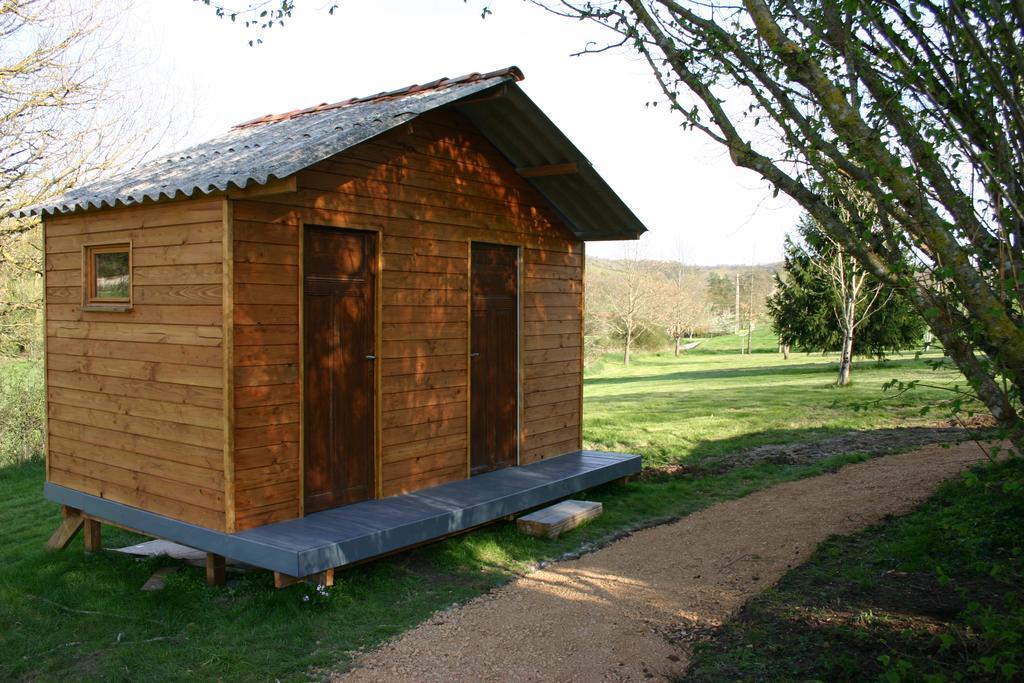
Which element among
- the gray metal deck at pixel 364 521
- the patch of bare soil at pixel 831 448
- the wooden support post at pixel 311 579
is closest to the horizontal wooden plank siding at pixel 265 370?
the gray metal deck at pixel 364 521

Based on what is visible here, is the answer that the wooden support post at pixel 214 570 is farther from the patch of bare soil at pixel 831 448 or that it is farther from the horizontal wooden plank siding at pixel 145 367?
the patch of bare soil at pixel 831 448

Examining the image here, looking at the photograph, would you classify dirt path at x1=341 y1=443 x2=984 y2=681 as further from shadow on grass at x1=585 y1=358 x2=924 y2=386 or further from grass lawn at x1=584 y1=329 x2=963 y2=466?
shadow on grass at x1=585 y1=358 x2=924 y2=386

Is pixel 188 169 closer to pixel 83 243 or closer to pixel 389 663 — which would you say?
pixel 83 243

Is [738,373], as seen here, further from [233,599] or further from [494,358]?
[233,599]

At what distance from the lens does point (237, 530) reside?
5.72 metres

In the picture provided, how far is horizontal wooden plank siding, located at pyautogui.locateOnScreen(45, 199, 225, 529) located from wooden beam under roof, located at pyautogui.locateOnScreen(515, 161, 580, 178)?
3510mm

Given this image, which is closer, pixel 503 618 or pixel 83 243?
pixel 503 618

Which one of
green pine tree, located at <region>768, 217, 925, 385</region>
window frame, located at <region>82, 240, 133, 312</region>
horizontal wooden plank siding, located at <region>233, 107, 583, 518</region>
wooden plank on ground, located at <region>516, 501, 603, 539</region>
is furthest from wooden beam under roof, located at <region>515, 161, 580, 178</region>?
green pine tree, located at <region>768, 217, 925, 385</region>

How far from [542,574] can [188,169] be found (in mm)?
4381

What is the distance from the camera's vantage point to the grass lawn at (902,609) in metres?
4.11

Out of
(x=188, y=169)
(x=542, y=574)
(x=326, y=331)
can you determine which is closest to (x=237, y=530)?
(x=326, y=331)

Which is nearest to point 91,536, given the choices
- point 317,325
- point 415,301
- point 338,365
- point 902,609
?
point 338,365

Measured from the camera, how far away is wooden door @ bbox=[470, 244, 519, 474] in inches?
315

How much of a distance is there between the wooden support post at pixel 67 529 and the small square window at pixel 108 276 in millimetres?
1943
